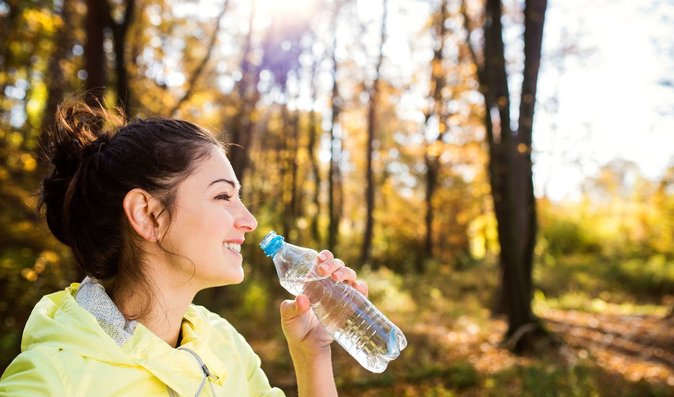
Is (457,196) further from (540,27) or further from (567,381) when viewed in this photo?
(567,381)

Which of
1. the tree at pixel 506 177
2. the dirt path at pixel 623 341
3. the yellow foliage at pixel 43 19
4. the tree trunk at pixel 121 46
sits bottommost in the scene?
the dirt path at pixel 623 341

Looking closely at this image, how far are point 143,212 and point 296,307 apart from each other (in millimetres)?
593

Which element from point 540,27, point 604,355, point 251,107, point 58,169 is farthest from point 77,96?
point 251,107

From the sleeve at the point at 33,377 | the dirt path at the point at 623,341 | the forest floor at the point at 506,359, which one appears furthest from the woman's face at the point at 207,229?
the dirt path at the point at 623,341

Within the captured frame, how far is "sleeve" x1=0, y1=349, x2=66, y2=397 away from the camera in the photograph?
50.2 inches

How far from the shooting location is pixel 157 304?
1884 millimetres

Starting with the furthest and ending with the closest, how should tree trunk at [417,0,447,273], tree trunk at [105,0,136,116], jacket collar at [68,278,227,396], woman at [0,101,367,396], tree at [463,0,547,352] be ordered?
tree trunk at [417,0,447,273], tree at [463,0,547,352], tree trunk at [105,0,136,116], woman at [0,101,367,396], jacket collar at [68,278,227,396]

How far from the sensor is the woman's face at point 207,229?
183 cm

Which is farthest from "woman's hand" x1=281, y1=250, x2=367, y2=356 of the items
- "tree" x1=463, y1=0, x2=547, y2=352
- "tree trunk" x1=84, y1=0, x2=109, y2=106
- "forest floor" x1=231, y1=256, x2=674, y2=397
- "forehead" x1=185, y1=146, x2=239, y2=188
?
"tree" x1=463, y1=0, x2=547, y2=352

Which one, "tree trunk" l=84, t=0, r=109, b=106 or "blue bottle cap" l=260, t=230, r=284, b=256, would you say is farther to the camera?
"tree trunk" l=84, t=0, r=109, b=106

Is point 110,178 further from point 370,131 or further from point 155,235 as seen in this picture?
point 370,131

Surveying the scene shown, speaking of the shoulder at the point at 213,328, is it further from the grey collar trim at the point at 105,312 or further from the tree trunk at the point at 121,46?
the tree trunk at the point at 121,46

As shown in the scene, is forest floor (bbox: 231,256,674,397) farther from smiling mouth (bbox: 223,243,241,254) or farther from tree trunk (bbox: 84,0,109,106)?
smiling mouth (bbox: 223,243,241,254)

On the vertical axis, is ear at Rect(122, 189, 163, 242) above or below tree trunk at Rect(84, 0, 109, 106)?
below
